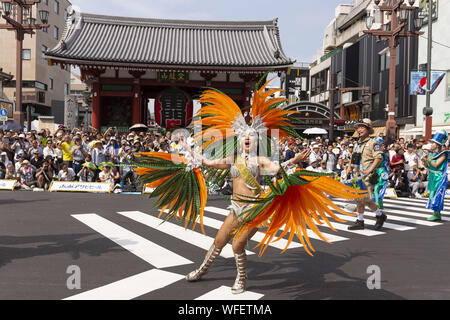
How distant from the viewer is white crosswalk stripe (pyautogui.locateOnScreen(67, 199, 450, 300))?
3.92 metres

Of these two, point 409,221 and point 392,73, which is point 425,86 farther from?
point 409,221

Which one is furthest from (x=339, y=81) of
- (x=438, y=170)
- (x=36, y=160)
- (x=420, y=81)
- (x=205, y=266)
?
(x=205, y=266)

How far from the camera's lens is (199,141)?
4484 millimetres

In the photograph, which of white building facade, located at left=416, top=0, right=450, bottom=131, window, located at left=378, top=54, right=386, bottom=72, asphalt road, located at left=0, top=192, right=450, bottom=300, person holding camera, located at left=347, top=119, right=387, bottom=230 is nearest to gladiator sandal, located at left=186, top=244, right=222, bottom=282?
asphalt road, located at left=0, top=192, right=450, bottom=300

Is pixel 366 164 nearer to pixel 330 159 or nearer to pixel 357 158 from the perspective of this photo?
pixel 357 158

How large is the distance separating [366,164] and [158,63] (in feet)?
47.1

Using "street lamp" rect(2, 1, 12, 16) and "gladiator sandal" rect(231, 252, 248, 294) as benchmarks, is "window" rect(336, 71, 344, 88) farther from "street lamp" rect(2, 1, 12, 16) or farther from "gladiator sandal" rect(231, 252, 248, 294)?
"gladiator sandal" rect(231, 252, 248, 294)

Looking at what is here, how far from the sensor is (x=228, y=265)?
16.3ft

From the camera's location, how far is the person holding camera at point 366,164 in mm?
7257

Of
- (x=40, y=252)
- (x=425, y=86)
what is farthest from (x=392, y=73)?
(x=40, y=252)

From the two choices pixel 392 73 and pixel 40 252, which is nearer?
pixel 40 252

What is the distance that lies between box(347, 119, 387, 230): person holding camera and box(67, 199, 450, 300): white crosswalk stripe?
Result: 27 cm

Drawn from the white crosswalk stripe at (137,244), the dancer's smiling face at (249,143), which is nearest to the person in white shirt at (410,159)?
the white crosswalk stripe at (137,244)
